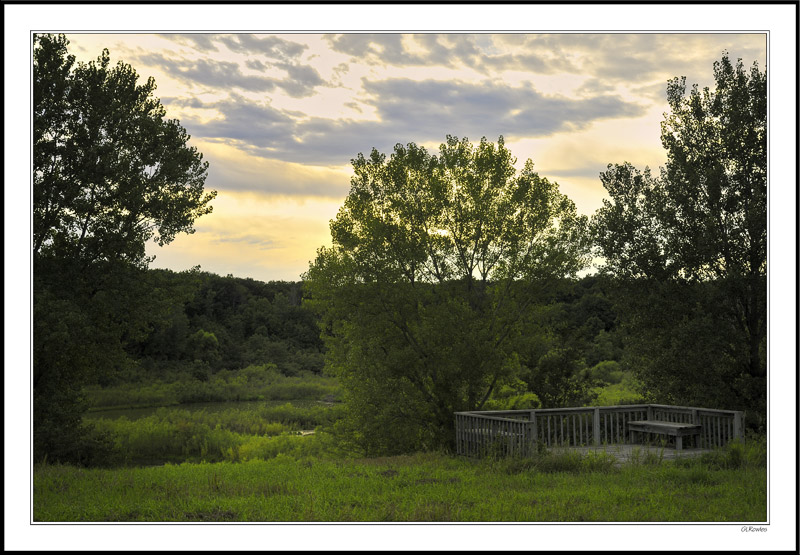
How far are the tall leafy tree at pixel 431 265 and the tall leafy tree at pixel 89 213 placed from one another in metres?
4.94

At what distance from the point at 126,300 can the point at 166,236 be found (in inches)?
86.4

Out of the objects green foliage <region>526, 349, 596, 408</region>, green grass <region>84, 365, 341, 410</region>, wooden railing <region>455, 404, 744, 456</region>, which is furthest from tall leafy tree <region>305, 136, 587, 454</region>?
green grass <region>84, 365, 341, 410</region>

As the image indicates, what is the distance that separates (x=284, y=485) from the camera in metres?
10.4

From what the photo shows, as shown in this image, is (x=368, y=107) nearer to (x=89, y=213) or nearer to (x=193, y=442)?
(x=89, y=213)

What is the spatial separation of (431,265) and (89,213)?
8.88 m

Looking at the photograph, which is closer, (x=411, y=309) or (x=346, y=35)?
(x=346, y=35)

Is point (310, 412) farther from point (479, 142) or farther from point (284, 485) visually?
point (284, 485)

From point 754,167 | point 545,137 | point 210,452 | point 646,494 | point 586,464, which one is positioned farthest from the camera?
point 210,452

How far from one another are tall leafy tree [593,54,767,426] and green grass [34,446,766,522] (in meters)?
5.60

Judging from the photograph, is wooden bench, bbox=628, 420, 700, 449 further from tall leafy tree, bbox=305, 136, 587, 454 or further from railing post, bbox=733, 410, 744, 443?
tall leafy tree, bbox=305, 136, 587, 454

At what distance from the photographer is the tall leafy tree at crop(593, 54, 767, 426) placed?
16.3m

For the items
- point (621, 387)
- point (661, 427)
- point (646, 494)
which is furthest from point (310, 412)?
point (646, 494)

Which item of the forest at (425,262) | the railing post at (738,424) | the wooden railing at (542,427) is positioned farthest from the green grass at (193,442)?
the railing post at (738,424)

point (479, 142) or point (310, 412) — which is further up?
point (479, 142)
